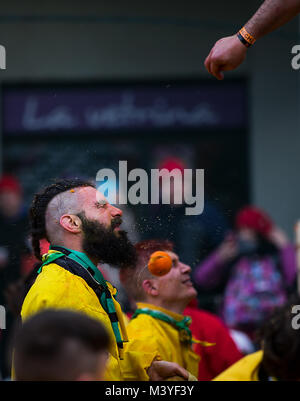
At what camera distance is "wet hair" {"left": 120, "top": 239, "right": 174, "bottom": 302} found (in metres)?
3.40

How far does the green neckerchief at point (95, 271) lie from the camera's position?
314 cm

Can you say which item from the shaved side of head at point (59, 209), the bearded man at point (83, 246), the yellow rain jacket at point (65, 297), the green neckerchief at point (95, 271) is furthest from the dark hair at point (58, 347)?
the shaved side of head at point (59, 209)

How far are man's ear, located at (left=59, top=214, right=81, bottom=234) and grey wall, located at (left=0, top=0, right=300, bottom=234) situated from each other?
6605mm

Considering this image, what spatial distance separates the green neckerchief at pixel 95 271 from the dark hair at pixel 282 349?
2.98 ft

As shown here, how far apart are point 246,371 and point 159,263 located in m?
0.85

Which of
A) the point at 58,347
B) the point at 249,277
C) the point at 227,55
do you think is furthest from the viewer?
the point at 249,277

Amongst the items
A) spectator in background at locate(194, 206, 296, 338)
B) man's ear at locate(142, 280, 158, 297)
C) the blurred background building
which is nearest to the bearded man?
man's ear at locate(142, 280, 158, 297)

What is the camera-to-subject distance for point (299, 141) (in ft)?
32.1

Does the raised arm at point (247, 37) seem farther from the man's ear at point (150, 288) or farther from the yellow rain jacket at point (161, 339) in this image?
the yellow rain jacket at point (161, 339)

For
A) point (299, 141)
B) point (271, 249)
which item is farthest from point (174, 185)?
point (299, 141)

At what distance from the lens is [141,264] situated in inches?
137

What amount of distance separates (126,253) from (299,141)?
682 centimetres

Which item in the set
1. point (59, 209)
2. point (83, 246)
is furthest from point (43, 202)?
point (83, 246)

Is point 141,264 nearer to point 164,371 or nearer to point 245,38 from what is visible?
point 164,371
